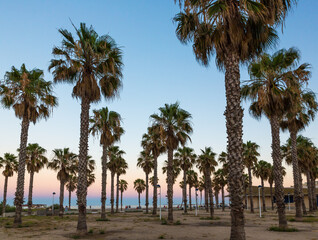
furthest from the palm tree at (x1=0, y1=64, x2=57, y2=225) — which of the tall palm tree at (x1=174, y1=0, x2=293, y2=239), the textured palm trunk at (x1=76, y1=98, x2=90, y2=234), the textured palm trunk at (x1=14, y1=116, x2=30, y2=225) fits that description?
the tall palm tree at (x1=174, y1=0, x2=293, y2=239)

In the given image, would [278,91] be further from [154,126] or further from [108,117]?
[108,117]

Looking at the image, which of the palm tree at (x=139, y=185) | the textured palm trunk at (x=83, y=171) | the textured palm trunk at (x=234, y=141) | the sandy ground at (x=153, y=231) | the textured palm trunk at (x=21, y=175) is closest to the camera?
the textured palm trunk at (x=234, y=141)

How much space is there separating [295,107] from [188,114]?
12215 millimetres

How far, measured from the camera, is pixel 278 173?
73.7 ft

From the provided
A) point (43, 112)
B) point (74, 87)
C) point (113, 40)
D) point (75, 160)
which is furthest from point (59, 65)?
point (75, 160)

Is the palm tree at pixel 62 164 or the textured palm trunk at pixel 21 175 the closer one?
the textured palm trunk at pixel 21 175

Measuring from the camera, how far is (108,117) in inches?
1494

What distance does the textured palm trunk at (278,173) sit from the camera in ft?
71.2

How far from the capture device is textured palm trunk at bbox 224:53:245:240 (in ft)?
38.4

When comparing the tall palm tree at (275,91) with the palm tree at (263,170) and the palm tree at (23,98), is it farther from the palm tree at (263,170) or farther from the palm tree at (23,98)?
the palm tree at (263,170)

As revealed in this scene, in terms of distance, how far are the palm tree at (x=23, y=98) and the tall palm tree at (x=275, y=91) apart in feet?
63.6

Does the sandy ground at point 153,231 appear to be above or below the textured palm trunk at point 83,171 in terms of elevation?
below

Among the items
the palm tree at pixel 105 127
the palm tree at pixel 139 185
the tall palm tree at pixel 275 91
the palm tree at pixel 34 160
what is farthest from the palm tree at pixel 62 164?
the palm tree at pixel 139 185

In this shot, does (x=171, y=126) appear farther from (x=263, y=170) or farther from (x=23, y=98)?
(x=263, y=170)
